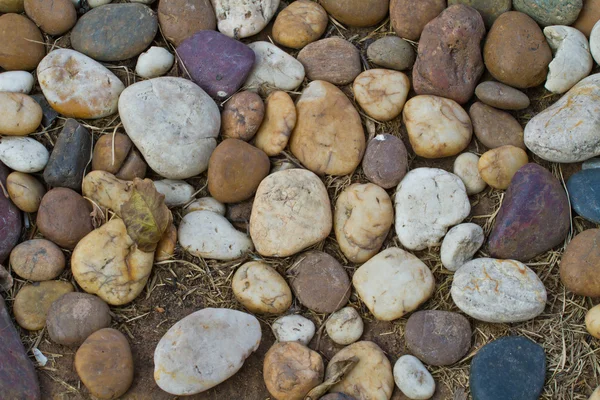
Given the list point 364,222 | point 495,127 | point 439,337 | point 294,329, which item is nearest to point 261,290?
point 294,329

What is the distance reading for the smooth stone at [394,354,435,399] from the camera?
304cm

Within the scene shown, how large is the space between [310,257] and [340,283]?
190 millimetres

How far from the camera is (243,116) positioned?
11.4 ft

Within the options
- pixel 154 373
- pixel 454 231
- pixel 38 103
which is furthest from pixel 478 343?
pixel 38 103

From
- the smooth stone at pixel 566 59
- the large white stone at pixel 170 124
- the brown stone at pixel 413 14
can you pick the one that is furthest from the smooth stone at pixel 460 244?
the large white stone at pixel 170 124

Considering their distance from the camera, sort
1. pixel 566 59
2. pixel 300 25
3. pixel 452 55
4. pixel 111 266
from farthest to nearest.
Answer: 1. pixel 300 25
2. pixel 452 55
3. pixel 566 59
4. pixel 111 266

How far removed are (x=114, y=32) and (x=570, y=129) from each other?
2256mm

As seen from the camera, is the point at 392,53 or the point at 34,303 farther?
the point at 392,53

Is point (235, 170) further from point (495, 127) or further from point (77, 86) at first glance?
point (495, 127)

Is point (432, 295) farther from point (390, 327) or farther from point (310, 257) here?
point (310, 257)

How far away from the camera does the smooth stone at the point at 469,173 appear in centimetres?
340

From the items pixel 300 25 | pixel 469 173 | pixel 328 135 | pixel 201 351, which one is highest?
pixel 300 25

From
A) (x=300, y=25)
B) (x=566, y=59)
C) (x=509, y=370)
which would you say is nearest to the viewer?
(x=509, y=370)

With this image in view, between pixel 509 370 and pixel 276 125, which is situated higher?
pixel 276 125
